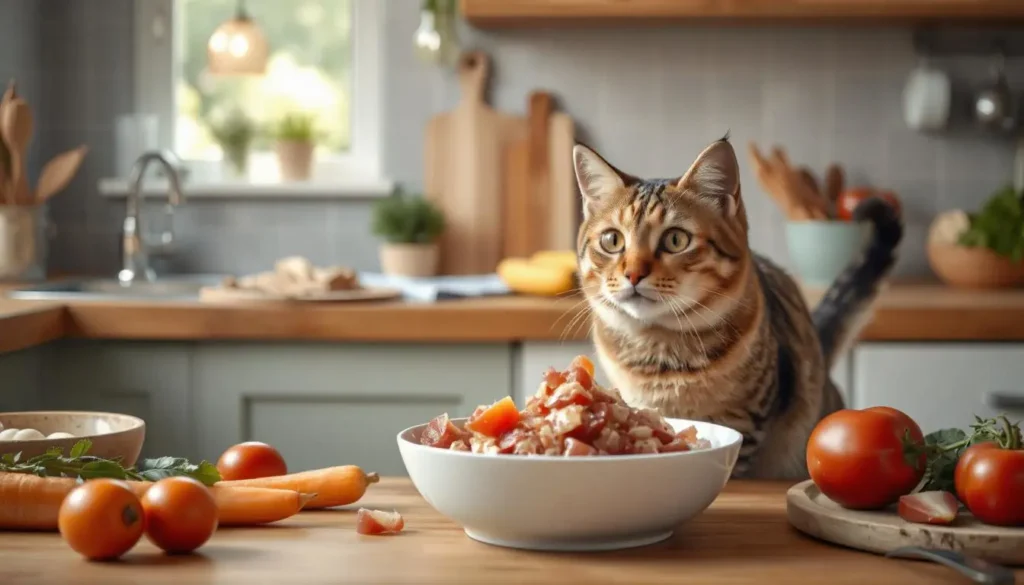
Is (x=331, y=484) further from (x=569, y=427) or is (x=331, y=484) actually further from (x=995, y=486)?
(x=995, y=486)

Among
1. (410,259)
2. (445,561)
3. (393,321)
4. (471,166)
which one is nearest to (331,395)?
(393,321)

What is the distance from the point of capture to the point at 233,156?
3457mm

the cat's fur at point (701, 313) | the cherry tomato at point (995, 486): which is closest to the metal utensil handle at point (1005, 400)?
the cat's fur at point (701, 313)

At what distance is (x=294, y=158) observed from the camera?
341cm

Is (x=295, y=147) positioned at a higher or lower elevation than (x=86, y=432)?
higher

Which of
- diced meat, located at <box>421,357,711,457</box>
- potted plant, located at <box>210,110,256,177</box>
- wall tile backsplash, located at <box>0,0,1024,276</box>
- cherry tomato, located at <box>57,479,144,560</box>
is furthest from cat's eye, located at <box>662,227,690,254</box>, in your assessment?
potted plant, located at <box>210,110,256,177</box>

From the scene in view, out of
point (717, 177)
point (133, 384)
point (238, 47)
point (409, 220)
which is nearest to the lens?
point (717, 177)

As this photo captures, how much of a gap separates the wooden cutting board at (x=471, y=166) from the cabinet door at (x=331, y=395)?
808 mm

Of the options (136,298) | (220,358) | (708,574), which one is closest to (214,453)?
(220,358)

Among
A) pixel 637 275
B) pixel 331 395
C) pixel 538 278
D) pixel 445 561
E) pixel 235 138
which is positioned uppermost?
pixel 235 138

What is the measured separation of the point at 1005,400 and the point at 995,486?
65.5 inches

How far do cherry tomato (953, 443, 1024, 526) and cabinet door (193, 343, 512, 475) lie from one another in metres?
1.59

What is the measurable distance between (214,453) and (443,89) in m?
1.25

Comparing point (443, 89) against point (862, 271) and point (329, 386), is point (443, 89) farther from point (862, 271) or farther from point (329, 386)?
point (862, 271)
